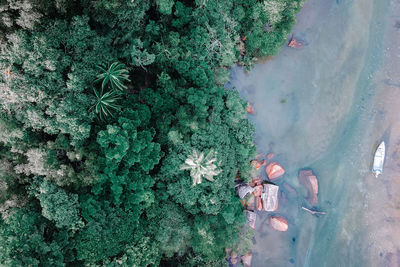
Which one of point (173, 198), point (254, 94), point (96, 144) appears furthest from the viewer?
point (254, 94)

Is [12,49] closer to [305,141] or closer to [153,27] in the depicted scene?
[153,27]

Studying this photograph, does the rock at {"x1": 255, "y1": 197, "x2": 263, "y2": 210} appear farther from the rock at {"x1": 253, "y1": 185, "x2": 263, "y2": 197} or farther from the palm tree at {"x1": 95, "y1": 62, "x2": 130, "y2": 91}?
the palm tree at {"x1": 95, "y1": 62, "x2": 130, "y2": 91}

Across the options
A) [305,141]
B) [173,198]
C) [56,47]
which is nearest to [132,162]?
[173,198]

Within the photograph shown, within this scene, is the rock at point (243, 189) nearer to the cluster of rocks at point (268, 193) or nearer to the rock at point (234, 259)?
the cluster of rocks at point (268, 193)

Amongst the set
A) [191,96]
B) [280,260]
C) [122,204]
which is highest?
[191,96]

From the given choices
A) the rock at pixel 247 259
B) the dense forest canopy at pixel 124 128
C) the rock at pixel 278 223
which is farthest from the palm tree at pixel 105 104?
the rock at pixel 247 259

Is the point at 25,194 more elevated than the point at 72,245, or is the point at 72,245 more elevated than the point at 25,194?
the point at 25,194

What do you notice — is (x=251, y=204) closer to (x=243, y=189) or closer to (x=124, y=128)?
(x=243, y=189)
